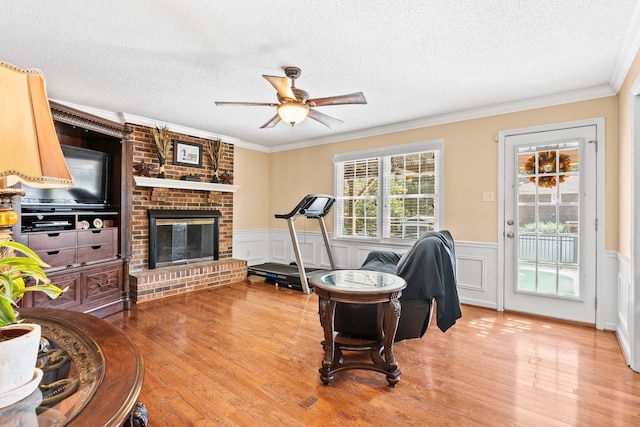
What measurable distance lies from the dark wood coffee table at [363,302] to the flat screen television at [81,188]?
9.67ft

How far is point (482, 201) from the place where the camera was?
396 centimetres

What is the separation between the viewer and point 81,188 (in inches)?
140

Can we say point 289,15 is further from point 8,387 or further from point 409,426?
point 409,426

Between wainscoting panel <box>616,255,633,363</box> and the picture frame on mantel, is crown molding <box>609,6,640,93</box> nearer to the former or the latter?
wainscoting panel <box>616,255,633,363</box>

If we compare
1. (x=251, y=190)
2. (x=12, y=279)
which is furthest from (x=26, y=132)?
(x=251, y=190)

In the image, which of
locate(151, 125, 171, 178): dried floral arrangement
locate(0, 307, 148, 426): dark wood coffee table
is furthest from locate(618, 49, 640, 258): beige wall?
locate(151, 125, 171, 178): dried floral arrangement

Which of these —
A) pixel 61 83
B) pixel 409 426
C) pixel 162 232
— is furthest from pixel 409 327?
pixel 61 83

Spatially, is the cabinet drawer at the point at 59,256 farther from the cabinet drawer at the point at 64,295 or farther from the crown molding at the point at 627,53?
the crown molding at the point at 627,53

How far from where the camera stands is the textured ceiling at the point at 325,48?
207 cm

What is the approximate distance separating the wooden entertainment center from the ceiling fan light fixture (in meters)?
2.15

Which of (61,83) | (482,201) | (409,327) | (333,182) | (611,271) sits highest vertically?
(61,83)

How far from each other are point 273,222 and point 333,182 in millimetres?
1655

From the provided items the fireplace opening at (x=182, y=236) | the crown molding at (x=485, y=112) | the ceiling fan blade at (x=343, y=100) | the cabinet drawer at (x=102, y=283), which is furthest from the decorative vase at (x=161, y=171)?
the ceiling fan blade at (x=343, y=100)

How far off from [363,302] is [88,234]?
123 inches
